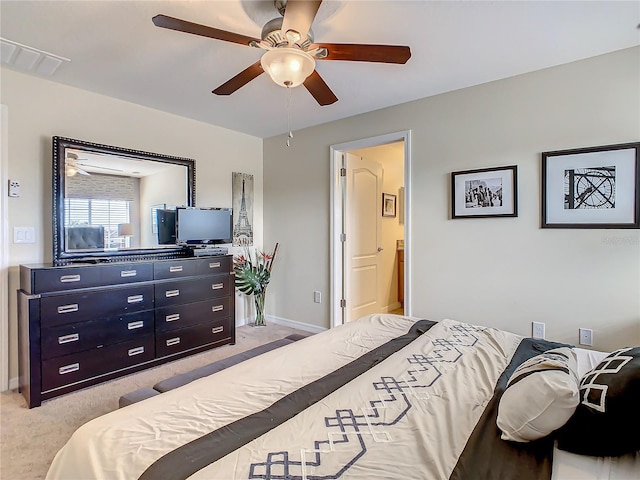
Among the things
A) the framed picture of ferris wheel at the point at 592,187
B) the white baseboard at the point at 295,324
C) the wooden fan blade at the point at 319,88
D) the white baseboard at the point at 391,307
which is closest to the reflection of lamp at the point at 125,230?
the white baseboard at the point at 295,324

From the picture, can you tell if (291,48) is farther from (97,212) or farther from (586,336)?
(586,336)

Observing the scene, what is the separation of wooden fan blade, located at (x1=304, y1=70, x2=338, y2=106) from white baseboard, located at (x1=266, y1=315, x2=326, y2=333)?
2.64m

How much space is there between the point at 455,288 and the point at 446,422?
2.18m

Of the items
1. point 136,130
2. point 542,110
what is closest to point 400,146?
point 542,110

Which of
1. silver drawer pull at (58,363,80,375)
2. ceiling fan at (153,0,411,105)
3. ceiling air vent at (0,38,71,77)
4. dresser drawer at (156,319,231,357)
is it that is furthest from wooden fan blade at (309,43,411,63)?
silver drawer pull at (58,363,80,375)

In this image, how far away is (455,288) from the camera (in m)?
3.06

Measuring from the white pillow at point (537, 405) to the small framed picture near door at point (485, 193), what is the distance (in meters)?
2.07

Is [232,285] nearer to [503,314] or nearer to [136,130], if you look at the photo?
[136,130]

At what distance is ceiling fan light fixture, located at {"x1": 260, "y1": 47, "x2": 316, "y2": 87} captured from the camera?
5.55ft

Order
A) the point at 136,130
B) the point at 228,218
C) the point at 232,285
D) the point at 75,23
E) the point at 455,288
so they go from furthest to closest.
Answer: the point at 228,218, the point at 232,285, the point at 136,130, the point at 455,288, the point at 75,23

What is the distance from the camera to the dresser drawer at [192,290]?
3.07 metres

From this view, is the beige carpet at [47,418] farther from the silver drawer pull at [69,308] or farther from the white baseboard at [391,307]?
the white baseboard at [391,307]

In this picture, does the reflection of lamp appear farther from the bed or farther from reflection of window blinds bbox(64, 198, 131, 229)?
the bed

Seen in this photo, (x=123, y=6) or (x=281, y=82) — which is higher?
(x=123, y=6)
